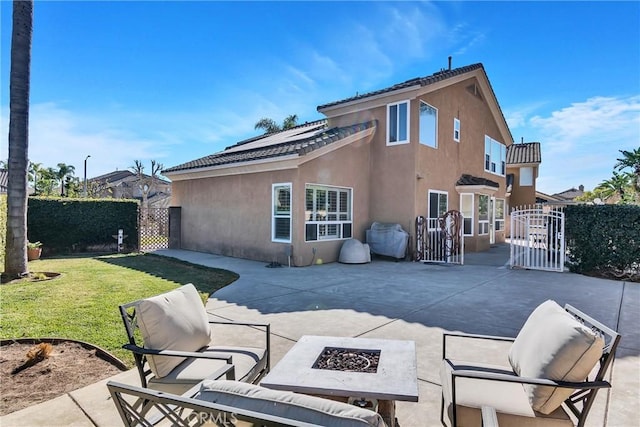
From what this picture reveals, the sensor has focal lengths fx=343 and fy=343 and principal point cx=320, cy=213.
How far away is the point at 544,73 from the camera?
14.2 metres

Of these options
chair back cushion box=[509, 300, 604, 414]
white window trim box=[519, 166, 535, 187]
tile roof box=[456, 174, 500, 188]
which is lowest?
chair back cushion box=[509, 300, 604, 414]

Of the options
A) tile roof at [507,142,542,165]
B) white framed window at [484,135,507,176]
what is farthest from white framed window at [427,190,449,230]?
tile roof at [507,142,542,165]

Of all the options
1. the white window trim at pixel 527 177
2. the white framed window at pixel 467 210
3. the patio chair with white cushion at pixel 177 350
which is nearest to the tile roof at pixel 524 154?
the white window trim at pixel 527 177

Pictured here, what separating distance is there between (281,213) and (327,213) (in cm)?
178

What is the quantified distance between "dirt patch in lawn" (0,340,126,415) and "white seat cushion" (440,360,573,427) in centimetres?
378

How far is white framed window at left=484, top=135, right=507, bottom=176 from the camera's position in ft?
66.3

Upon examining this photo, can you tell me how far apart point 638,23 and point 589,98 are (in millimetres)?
8285

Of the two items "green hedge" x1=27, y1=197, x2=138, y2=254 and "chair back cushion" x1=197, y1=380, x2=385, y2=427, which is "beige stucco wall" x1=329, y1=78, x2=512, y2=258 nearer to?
"green hedge" x1=27, y1=197, x2=138, y2=254

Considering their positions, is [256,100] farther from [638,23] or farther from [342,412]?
[342,412]

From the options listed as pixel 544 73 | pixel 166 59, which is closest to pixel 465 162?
pixel 544 73

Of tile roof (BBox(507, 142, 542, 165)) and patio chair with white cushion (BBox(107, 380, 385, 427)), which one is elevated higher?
tile roof (BBox(507, 142, 542, 165))

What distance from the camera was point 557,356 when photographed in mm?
2447

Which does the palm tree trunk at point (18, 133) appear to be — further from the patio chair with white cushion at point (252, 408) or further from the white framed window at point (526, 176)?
the white framed window at point (526, 176)

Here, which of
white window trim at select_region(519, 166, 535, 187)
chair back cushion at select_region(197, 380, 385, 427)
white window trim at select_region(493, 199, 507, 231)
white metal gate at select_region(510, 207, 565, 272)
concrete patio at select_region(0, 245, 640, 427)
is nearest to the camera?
chair back cushion at select_region(197, 380, 385, 427)
